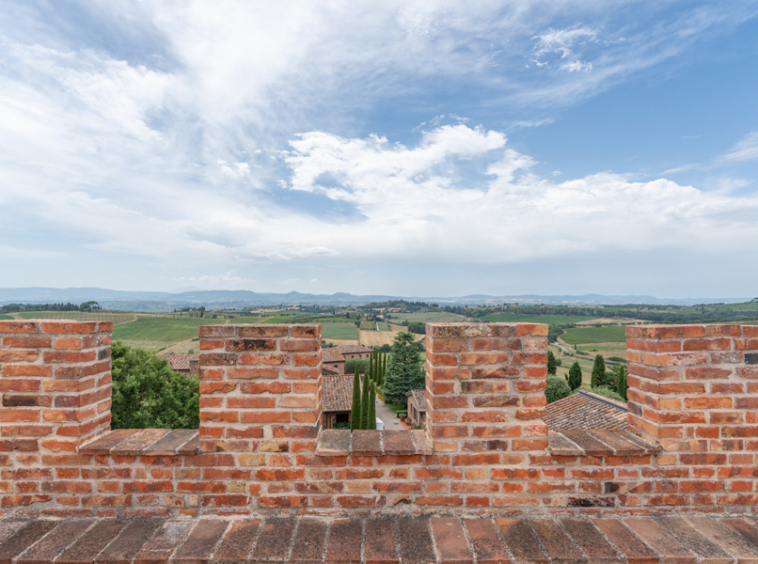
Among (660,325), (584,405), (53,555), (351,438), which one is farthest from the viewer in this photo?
(584,405)

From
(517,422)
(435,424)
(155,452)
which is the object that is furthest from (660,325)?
(155,452)

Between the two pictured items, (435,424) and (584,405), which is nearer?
(435,424)

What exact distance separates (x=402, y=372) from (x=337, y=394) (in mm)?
10461

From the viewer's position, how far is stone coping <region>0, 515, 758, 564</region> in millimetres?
1944

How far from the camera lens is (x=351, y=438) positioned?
2.48m

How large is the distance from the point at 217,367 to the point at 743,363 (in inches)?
141

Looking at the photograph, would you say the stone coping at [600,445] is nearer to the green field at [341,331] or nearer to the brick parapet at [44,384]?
the brick parapet at [44,384]

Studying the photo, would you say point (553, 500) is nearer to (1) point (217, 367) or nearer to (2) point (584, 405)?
(1) point (217, 367)

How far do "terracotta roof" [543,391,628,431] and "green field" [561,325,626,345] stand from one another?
96.0 ft

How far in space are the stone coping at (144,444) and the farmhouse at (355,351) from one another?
5345 centimetres

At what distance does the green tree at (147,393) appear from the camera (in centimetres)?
1392

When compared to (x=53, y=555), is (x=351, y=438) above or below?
above

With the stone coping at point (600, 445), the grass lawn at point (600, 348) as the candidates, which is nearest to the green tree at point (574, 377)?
the grass lawn at point (600, 348)

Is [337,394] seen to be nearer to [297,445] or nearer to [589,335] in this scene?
[297,445]
